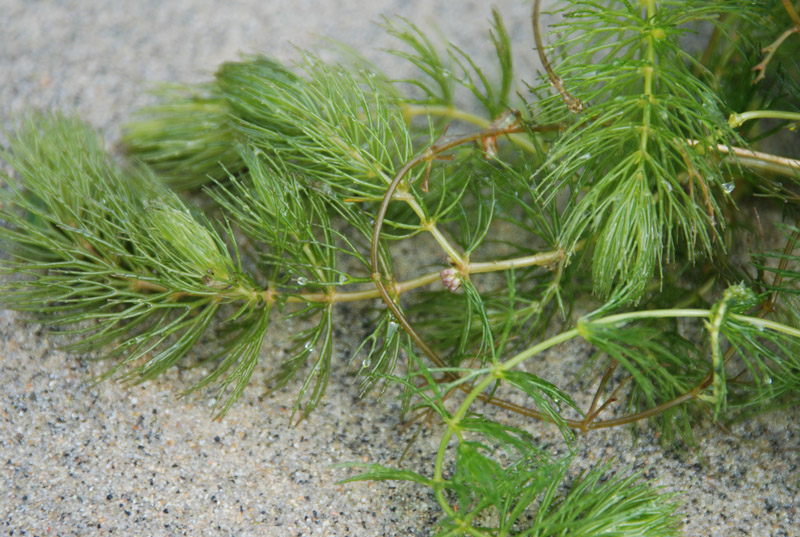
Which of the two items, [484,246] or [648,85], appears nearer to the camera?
[648,85]

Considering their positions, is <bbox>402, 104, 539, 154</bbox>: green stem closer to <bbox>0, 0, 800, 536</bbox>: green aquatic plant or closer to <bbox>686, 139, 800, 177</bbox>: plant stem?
<bbox>0, 0, 800, 536</bbox>: green aquatic plant

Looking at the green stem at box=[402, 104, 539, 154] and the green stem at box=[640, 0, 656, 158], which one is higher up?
the green stem at box=[640, 0, 656, 158]

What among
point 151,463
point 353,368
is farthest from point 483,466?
point 151,463

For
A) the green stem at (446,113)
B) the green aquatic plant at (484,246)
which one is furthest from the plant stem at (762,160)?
the green stem at (446,113)

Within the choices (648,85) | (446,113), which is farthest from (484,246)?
(648,85)

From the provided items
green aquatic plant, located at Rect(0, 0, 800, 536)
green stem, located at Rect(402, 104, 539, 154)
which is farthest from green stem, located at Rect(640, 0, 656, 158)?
green stem, located at Rect(402, 104, 539, 154)

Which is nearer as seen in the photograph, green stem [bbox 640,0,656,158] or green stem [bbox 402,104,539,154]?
green stem [bbox 640,0,656,158]

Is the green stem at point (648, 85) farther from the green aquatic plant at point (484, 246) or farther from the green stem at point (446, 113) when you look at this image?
the green stem at point (446, 113)

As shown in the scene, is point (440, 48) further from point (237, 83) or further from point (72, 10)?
point (72, 10)

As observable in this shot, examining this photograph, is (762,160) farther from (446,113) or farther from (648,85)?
(446,113)
